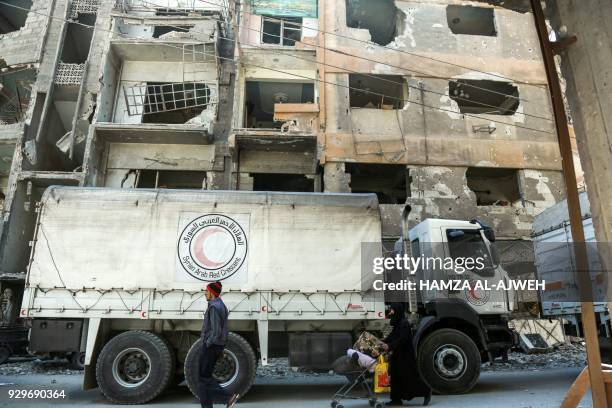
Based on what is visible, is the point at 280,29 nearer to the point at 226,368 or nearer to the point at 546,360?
the point at 226,368

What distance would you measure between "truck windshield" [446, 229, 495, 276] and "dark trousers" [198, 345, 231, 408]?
4.50m

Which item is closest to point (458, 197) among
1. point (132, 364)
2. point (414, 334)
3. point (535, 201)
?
point (535, 201)

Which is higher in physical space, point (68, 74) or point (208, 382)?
point (68, 74)

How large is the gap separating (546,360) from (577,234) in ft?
34.1

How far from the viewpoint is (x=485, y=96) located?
55.7 ft

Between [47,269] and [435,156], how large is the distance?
11913mm

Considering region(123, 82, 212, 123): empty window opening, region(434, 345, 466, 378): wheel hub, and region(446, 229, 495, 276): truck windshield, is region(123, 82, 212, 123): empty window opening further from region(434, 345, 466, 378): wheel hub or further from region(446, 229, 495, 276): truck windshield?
region(434, 345, 466, 378): wheel hub

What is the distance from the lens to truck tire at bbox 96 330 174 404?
20.8 ft

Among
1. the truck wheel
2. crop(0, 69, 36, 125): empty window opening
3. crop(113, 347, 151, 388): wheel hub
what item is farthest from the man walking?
crop(0, 69, 36, 125): empty window opening

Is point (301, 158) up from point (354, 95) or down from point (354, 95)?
down

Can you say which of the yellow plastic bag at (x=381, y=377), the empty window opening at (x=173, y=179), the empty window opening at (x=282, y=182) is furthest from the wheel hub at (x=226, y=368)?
the empty window opening at (x=282, y=182)

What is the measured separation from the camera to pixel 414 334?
699cm

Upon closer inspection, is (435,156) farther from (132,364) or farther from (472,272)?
(132,364)

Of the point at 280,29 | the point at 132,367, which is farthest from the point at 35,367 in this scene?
the point at 280,29
